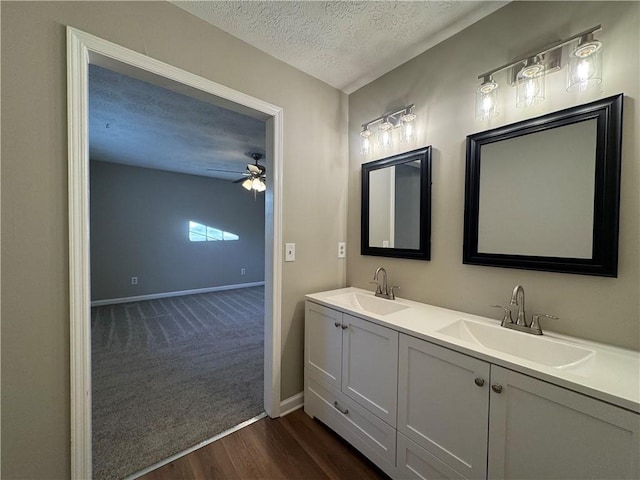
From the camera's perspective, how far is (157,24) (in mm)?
1337

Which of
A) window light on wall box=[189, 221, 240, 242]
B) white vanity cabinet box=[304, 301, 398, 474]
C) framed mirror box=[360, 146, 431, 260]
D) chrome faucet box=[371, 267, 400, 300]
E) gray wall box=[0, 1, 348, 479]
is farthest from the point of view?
window light on wall box=[189, 221, 240, 242]

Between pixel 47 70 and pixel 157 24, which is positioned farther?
pixel 157 24

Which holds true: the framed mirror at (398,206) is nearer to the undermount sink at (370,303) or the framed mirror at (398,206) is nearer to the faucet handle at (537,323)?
the undermount sink at (370,303)

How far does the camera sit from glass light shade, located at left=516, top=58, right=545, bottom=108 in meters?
1.21

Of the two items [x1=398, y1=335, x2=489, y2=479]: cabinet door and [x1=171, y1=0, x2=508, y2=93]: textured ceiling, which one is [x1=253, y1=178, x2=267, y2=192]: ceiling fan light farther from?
[x1=398, y1=335, x2=489, y2=479]: cabinet door

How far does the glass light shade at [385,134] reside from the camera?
186 cm

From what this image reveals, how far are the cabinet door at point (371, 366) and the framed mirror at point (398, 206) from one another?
638 mm

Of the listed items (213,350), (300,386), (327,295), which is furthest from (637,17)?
(213,350)

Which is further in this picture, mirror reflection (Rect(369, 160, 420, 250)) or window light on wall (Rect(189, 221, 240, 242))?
window light on wall (Rect(189, 221, 240, 242))

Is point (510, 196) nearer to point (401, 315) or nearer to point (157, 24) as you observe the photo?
point (401, 315)

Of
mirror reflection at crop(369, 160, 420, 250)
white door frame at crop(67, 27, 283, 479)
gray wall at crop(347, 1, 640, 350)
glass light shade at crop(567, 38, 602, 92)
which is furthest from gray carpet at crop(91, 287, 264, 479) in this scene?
glass light shade at crop(567, 38, 602, 92)

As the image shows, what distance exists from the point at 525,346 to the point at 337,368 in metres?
1.01

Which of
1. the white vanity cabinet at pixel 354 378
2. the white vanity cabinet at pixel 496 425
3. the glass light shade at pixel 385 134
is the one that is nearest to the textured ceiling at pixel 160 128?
the glass light shade at pixel 385 134

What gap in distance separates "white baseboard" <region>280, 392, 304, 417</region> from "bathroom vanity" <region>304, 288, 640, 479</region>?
250mm
